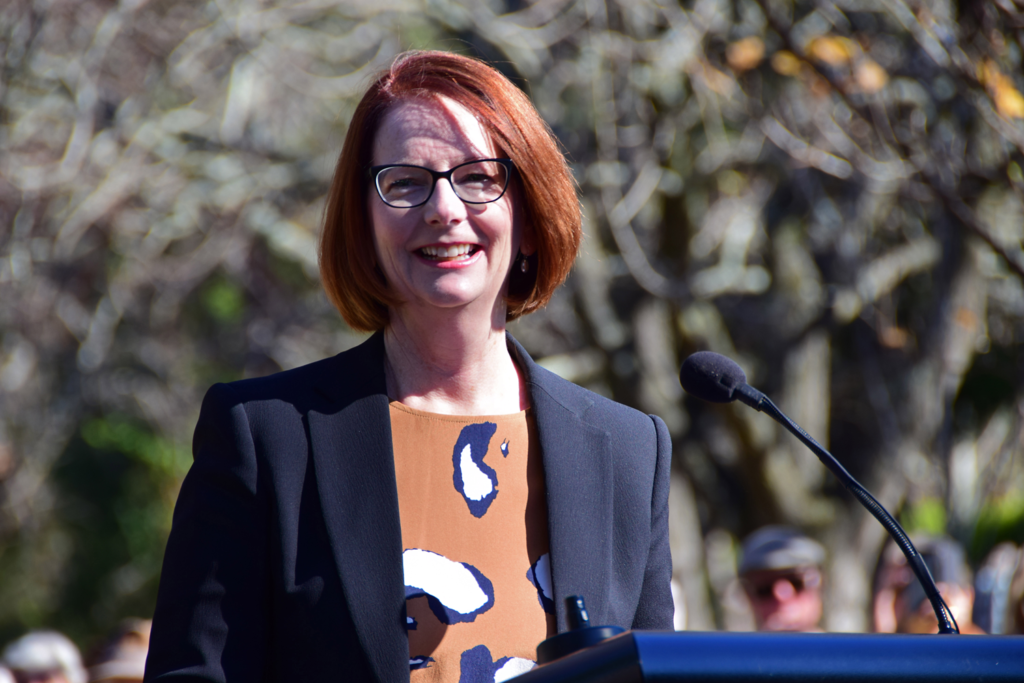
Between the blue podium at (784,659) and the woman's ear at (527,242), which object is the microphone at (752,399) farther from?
the blue podium at (784,659)

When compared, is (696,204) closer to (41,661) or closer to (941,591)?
(941,591)

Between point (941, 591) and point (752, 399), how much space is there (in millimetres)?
3130

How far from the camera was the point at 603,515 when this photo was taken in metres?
1.87

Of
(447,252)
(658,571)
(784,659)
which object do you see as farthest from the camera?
(658,571)

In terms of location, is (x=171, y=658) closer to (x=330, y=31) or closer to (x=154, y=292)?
(x=330, y=31)

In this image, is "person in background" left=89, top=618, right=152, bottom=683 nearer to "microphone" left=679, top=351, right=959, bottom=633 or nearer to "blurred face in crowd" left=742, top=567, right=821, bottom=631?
"blurred face in crowd" left=742, top=567, right=821, bottom=631

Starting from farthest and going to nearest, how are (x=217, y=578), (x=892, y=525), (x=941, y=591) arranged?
(x=941, y=591) < (x=892, y=525) < (x=217, y=578)

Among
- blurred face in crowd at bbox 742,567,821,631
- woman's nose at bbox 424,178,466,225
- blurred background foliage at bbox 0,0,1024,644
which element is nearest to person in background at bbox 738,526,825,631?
blurred face in crowd at bbox 742,567,821,631

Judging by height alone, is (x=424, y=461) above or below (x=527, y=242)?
below

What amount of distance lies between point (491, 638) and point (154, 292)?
33.3ft

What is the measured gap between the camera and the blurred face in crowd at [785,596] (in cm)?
484

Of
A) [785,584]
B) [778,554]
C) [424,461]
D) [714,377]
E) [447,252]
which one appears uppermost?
[447,252]

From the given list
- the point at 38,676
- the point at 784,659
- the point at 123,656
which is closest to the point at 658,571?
the point at 784,659

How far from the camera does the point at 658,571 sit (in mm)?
1959
